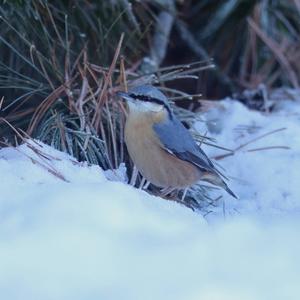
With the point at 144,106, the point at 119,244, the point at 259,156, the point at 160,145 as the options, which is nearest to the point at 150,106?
the point at 144,106

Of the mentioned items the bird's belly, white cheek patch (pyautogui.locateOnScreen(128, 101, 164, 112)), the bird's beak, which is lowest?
the bird's belly

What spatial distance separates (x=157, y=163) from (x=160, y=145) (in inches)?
2.7

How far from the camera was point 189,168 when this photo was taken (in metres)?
3.23

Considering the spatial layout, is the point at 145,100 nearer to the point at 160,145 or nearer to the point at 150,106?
the point at 150,106

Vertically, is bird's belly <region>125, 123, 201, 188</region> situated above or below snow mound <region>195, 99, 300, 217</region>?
above

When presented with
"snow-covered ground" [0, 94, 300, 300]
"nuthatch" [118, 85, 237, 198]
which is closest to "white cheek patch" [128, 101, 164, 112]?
"nuthatch" [118, 85, 237, 198]

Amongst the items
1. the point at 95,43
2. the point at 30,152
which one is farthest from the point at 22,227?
the point at 95,43

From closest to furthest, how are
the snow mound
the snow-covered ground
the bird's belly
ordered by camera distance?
the snow-covered ground → the bird's belly → the snow mound

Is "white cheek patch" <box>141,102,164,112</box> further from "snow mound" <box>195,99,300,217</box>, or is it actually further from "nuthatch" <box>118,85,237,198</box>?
"snow mound" <box>195,99,300,217</box>

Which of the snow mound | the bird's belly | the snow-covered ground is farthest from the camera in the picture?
the snow mound

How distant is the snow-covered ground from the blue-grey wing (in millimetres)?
352

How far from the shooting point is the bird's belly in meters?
3.18

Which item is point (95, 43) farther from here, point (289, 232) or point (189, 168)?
point (289, 232)

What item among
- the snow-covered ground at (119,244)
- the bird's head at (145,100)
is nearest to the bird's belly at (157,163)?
the bird's head at (145,100)
